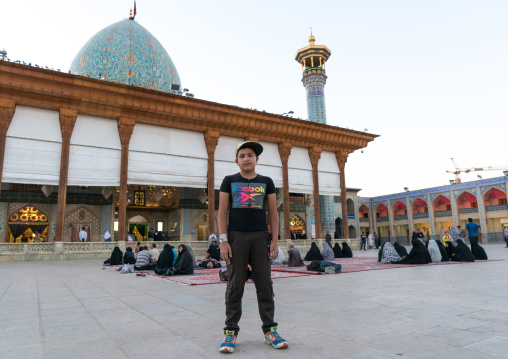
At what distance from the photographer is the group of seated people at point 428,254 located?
9180 mm

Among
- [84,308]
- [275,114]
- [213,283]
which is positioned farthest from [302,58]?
[84,308]

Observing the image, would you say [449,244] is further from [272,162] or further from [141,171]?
[141,171]

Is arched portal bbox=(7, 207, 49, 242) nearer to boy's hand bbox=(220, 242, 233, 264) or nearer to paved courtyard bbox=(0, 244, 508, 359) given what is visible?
paved courtyard bbox=(0, 244, 508, 359)

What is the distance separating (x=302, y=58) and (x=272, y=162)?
1453 centimetres

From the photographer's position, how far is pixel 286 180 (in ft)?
61.9

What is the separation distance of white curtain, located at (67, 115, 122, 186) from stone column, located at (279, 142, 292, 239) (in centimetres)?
848

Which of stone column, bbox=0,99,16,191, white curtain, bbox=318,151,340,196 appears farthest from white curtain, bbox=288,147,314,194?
stone column, bbox=0,99,16,191

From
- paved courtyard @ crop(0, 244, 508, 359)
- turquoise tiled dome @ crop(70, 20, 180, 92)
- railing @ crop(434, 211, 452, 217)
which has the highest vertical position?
turquoise tiled dome @ crop(70, 20, 180, 92)

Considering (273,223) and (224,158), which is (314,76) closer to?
(224,158)

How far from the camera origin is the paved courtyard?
2166 mm

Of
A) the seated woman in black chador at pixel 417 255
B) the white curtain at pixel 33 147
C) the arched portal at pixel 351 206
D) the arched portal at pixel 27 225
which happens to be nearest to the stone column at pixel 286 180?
the seated woman in black chador at pixel 417 255

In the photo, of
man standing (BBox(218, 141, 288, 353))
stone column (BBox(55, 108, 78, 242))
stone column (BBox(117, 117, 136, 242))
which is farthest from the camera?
stone column (BBox(117, 117, 136, 242))

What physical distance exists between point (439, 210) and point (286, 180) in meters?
24.8

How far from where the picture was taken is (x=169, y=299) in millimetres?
4301
